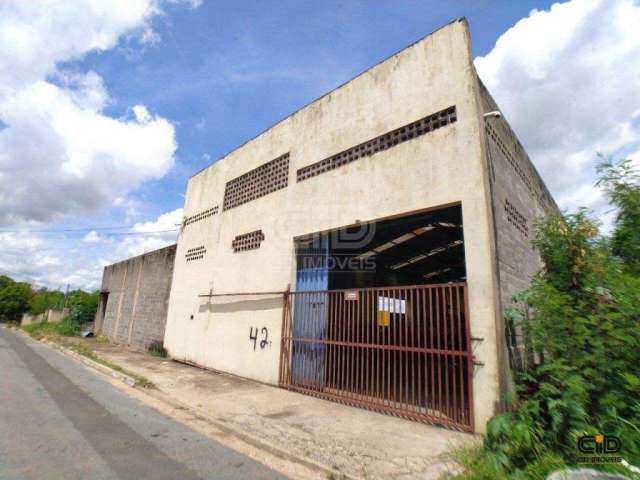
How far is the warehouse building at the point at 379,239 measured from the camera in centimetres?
489

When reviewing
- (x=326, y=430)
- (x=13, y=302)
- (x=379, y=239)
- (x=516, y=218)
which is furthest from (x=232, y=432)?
(x=13, y=302)

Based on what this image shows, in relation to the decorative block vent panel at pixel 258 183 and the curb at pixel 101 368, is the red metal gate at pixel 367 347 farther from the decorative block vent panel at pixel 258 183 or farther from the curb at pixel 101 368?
the curb at pixel 101 368

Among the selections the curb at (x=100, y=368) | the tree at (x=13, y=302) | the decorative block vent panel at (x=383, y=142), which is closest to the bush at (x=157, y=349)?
the curb at (x=100, y=368)

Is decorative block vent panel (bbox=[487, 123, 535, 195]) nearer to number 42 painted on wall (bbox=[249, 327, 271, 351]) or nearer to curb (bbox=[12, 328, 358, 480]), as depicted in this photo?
curb (bbox=[12, 328, 358, 480])

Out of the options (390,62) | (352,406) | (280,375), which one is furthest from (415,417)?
(390,62)

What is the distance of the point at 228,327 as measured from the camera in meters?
8.88

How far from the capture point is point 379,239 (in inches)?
349

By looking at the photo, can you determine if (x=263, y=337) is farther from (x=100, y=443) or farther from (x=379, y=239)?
(x=100, y=443)

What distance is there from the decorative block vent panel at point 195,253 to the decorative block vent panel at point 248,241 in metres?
1.90

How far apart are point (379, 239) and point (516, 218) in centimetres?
335

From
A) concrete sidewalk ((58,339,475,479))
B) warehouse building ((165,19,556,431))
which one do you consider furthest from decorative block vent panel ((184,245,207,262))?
concrete sidewalk ((58,339,475,479))

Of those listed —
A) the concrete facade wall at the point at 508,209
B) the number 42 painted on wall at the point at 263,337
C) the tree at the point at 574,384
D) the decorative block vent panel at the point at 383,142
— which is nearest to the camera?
the tree at the point at 574,384

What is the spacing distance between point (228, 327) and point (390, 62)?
7.55 metres

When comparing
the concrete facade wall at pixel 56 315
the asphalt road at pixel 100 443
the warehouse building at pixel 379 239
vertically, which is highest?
the warehouse building at pixel 379 239
